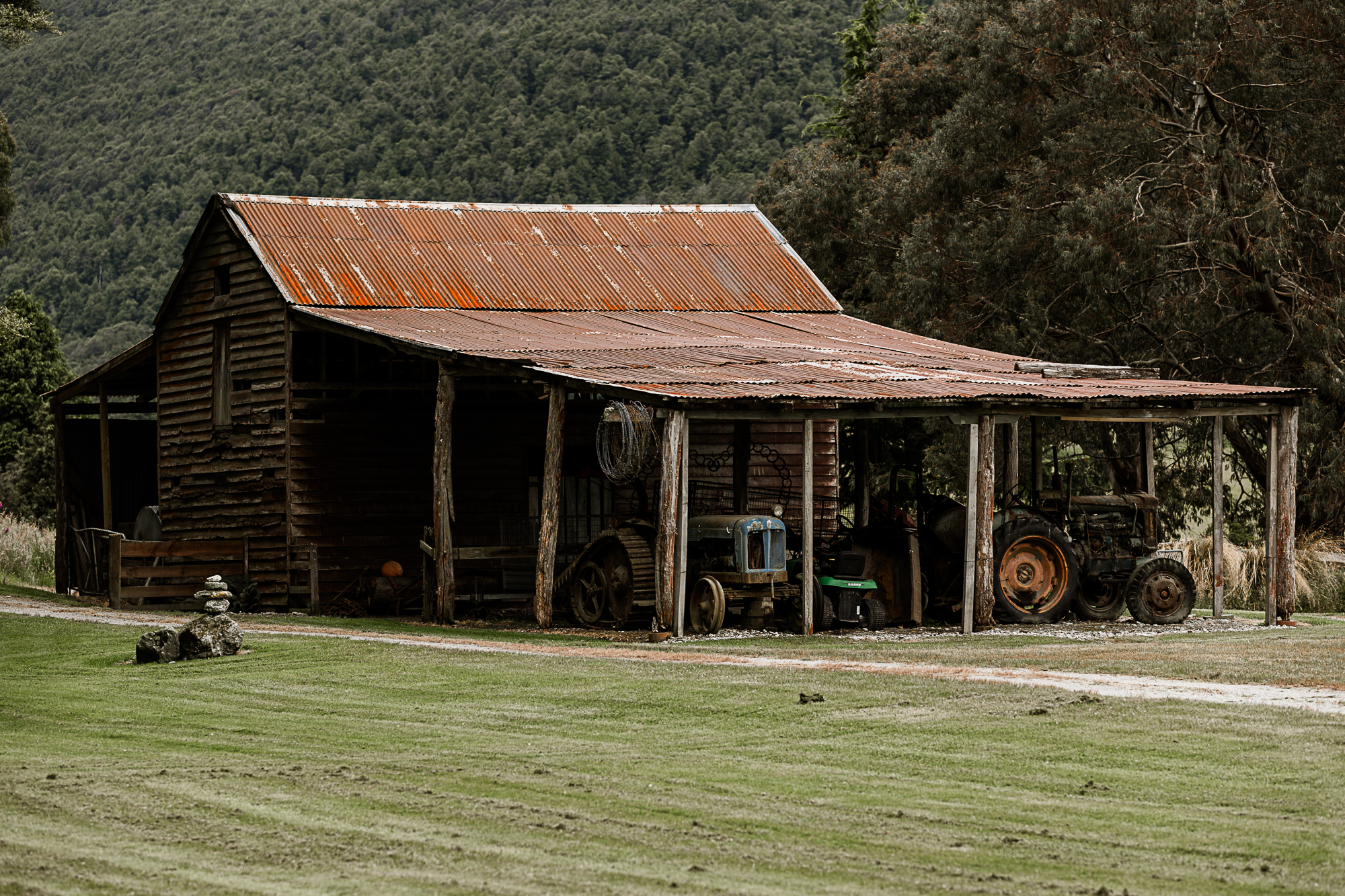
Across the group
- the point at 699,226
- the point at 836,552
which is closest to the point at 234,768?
the point at 836,552

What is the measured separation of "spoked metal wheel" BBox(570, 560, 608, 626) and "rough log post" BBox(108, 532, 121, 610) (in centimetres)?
803

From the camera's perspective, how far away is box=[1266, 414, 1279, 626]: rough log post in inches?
893

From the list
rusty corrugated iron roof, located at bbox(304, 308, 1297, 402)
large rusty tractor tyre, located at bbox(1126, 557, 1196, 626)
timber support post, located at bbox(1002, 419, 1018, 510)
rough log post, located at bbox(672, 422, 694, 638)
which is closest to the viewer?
rough log post, located at bbox(672, 422, 694, 638)

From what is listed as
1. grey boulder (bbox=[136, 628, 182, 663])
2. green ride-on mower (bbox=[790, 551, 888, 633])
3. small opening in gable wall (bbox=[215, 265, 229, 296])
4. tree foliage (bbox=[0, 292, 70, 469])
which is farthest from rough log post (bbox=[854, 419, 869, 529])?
tree foliage (bbox=[0, 292, 70, 469])

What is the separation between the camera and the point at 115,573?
2644cm

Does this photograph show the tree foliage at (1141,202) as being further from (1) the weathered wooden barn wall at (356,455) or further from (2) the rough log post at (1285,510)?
(1) the weathered wooden barn wall at (356,455)

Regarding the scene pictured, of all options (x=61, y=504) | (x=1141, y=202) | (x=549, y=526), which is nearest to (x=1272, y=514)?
(x=549, y=526)

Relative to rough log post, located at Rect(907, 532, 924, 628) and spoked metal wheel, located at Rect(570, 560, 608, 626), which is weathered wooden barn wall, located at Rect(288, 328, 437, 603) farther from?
rough log post, located at Rect(907, 532, 924, 628)

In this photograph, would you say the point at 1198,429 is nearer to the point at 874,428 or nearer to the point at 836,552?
the point at 874,428

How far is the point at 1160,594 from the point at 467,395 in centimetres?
1094

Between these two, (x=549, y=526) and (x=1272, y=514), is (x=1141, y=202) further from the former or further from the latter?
(x=549, y=526)

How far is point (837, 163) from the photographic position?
41.7 m

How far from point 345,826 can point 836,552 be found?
512 inches

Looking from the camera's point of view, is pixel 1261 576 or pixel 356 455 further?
pixel 1261 576
